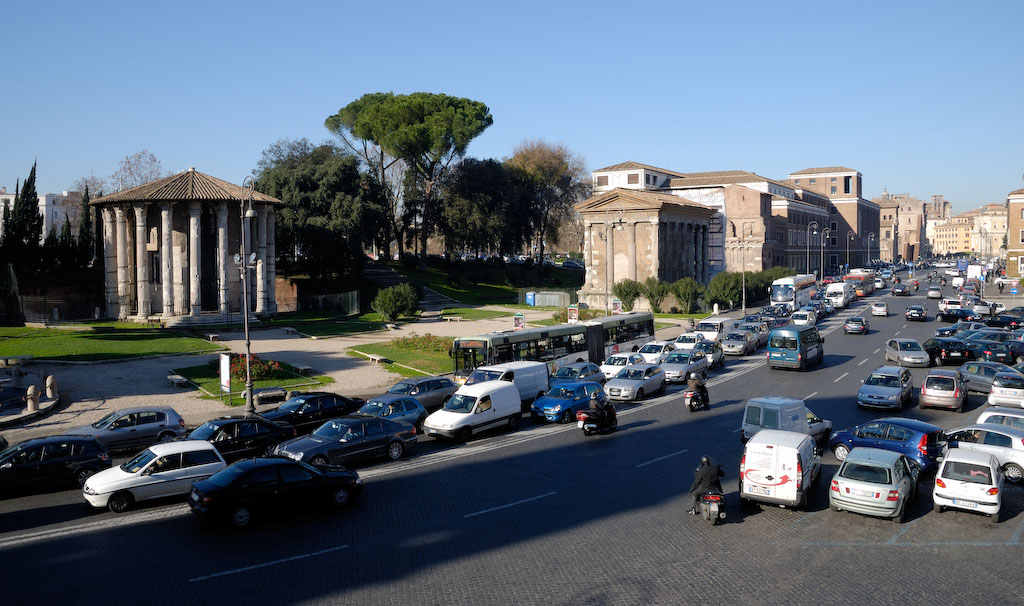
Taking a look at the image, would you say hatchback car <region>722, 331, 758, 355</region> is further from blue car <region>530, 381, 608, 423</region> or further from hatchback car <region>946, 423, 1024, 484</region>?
hatchback car <region>946, 423, 1024, 484</region>

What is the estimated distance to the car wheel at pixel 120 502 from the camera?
1712 centimetres

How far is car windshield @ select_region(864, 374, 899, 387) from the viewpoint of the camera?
94.0 feet

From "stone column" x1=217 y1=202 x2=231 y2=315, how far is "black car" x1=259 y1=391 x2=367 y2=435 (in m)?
33.5

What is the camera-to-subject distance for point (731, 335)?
46469 mm

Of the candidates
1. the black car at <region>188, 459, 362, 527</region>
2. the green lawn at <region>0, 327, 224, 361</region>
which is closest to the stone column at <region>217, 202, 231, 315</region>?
the green lawn at <region>0, 327, 224, 361</region>

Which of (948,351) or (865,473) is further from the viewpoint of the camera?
(948,351)

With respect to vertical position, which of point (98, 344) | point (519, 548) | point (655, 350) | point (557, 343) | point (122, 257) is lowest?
point (519, 548)

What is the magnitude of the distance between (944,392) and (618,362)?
13767 millimetres

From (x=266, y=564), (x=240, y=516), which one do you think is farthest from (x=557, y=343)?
(x=266, y=564)

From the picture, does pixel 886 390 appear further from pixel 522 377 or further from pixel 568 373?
pixel 522 377

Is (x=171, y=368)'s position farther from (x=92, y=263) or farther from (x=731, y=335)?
(x=92, y=263)

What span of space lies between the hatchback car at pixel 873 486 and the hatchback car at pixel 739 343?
28.9m

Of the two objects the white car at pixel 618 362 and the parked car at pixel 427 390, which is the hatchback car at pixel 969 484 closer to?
the parked car at pixel 427 390

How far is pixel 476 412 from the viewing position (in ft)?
80.2
